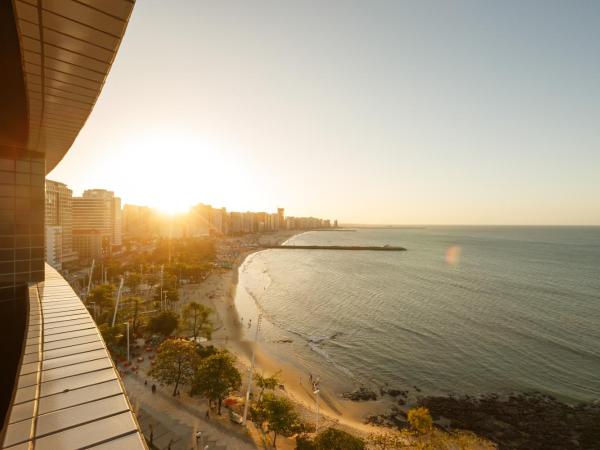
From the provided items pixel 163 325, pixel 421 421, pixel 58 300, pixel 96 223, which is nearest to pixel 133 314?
pixel 163 325

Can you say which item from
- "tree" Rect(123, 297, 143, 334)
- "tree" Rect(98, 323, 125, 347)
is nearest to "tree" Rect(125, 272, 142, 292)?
"tree" Rect(123, 297, 143, 334)

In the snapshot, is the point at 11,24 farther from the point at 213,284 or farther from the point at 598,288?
the point at 598,288

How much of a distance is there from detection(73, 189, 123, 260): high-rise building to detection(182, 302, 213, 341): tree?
78851mm

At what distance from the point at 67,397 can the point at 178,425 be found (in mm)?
19918

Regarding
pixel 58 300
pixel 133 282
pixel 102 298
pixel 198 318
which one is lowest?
pixel 198 318

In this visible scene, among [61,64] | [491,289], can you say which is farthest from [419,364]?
[491,289]

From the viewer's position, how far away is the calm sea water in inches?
1207

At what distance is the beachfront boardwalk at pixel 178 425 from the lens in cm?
1939

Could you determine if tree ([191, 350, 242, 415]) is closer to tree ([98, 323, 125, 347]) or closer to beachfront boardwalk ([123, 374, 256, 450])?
beachfront boardwalk ([123, 374, 256, 450])

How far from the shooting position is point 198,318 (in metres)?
39.5

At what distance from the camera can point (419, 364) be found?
33.0 meters

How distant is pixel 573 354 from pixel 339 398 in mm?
26963

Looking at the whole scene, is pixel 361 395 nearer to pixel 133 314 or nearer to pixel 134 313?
pixel 134 313

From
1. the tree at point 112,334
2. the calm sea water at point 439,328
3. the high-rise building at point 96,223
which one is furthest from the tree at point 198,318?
the high-rise building at point 96,223
